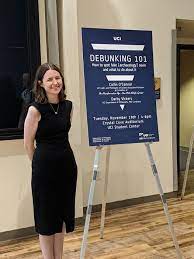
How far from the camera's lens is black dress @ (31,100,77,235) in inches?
90.2

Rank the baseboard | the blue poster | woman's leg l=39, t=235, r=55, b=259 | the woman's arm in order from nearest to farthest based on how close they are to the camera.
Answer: the woman's arm < woman's leg l=39, t=235, r=55, b=259 < the blue poster < the baseboard

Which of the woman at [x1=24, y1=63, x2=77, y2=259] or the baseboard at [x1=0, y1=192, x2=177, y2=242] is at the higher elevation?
the woman at [x1=24, y1=63, x2=77, y2=259]

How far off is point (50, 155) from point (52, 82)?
19.4 inches

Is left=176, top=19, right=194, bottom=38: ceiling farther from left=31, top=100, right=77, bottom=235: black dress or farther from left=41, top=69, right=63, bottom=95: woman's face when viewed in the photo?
left=31, top=100, right=77, bottom=235: black dress

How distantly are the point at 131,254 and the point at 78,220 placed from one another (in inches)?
32.2

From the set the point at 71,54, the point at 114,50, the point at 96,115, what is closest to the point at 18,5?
the point at 71,54

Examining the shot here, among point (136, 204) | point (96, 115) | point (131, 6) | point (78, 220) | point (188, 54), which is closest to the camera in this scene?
point (96, 115)

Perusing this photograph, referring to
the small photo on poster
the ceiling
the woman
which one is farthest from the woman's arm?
the ceiling

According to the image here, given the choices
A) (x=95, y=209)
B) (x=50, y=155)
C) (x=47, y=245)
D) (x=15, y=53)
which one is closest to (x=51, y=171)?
(x=50, y=155)

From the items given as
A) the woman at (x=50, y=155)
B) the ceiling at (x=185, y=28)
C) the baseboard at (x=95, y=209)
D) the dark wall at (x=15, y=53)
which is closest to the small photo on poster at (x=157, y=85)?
the ceiling at (x=185, y=28)

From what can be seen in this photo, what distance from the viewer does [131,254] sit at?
2.90 meters

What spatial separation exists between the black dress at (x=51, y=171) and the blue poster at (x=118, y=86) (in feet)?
1.08

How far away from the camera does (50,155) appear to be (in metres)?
2.29

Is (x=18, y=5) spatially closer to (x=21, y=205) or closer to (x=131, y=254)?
(x=21, y=205)
